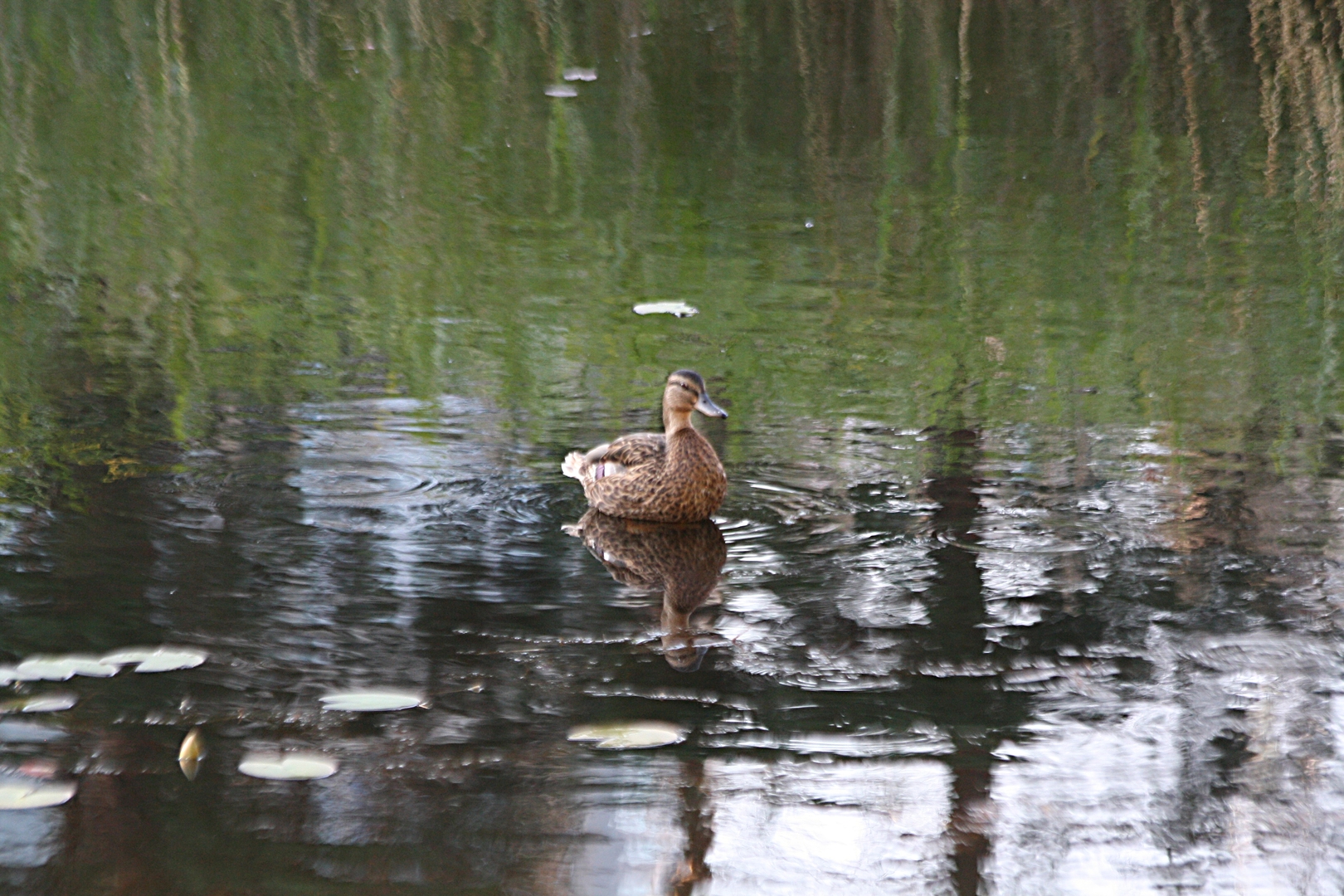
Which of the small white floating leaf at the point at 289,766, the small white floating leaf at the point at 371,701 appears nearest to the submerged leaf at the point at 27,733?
the small white floating leaf at the point at 289,766

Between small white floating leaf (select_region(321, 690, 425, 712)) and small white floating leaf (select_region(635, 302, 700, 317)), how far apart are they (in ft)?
14.6

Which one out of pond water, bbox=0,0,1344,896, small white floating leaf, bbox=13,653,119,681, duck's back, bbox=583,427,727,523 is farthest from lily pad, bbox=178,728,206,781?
duck's back, bbox=583,427,727,523

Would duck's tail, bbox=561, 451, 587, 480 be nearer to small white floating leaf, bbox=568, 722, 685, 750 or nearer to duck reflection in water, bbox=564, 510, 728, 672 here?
duck reflection in water, bbox=564, 510, 728, 672

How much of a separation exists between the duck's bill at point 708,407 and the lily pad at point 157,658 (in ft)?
7.50

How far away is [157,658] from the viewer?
3971mm

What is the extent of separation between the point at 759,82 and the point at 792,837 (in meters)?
10.4

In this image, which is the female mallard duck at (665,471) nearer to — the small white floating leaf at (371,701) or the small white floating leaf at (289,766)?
the small white floating leaf at (371,701)

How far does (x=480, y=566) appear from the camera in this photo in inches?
188

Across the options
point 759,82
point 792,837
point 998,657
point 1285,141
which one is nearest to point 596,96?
point 759,82

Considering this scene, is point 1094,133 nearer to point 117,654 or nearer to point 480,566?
point 480,566

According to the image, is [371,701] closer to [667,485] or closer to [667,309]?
[667,485]

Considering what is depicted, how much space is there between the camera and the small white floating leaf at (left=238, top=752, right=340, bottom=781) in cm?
342

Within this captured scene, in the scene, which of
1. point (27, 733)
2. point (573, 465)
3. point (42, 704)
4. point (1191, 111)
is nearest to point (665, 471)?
point (573, 465)

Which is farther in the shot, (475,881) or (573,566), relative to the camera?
(573,566)
